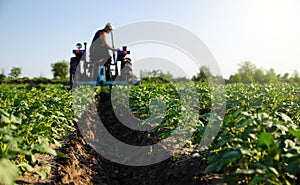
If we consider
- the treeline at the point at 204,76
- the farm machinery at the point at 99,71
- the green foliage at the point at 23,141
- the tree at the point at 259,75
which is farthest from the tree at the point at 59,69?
the green foliage at the point at 23,141

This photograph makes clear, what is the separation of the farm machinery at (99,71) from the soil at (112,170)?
4183 millimetres

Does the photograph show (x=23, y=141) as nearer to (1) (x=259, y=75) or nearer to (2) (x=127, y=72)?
(2) (x=127, y=72)

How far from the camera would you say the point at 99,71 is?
29.4ft

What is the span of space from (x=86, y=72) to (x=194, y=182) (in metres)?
6.94

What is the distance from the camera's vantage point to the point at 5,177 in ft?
4.57

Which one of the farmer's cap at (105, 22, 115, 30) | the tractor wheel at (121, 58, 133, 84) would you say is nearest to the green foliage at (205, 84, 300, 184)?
the farmer's cap at (105, 22, 115, 30)

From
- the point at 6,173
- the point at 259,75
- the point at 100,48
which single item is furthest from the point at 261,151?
the point at 259,75

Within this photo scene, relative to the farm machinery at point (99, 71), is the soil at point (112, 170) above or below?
below

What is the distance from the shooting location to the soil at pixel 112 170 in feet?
9.70

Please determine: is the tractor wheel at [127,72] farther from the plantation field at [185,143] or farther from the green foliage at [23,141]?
the green foliage at [23,141]

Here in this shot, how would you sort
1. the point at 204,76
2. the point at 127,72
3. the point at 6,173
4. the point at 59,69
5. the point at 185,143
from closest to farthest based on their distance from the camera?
the point at 6,173 → the point at 185,143 → the point at 127,72 → the point at 204,76 → the point at 59,69

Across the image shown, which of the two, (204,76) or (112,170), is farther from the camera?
(204,76)

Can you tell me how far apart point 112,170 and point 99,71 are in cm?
513

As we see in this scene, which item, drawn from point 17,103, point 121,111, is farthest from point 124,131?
point 17,103
